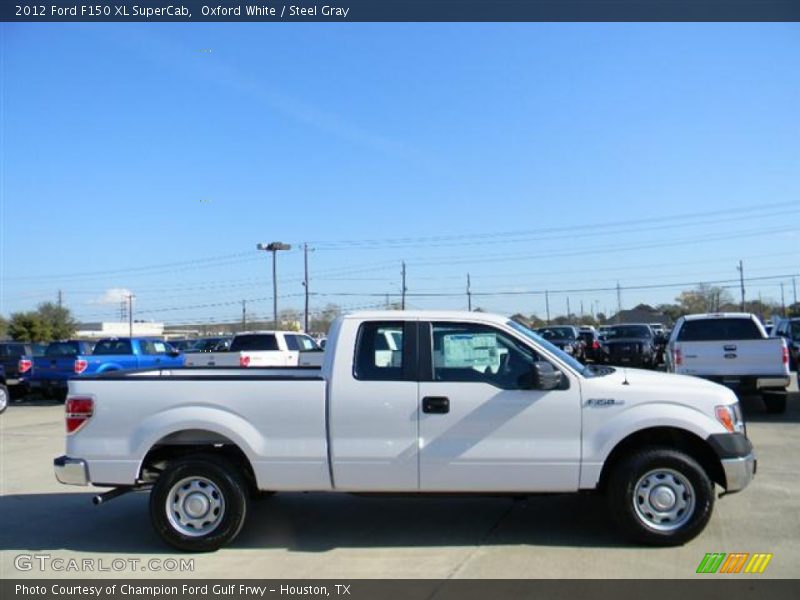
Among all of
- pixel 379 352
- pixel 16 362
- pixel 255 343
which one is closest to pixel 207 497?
pixel 379 352

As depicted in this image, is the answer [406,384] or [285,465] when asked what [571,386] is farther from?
[285,465]

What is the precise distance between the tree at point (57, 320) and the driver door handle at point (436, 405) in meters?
74.9

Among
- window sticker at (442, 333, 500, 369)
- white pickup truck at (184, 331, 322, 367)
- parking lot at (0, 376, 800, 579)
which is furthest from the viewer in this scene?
Result: white pickup truck at (184, 331, 322, 367)

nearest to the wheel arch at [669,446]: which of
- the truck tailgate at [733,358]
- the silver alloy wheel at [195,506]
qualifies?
the silver alloy wheel at [195,506]

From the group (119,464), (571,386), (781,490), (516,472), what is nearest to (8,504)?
(119,464)

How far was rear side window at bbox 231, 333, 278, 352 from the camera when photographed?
1986cm

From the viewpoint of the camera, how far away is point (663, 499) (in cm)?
588

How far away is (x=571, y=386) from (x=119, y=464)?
383cm

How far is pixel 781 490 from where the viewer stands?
7742mm

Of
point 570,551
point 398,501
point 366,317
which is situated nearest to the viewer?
point 570,551

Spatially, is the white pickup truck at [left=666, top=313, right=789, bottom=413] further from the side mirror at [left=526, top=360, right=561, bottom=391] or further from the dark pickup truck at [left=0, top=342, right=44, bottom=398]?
the dark pickup truck at [left=0, top=342, right=44, bottom=398]

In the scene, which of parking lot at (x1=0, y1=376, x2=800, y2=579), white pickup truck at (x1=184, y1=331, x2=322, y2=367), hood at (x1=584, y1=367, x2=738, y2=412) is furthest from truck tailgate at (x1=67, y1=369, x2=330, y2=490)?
white pickup truck at (x1=184, y1=331, x2=322, y2=367)

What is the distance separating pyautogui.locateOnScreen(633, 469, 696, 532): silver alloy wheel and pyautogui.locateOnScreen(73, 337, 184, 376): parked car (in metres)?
16.2

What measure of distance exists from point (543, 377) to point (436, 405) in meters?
0.90
